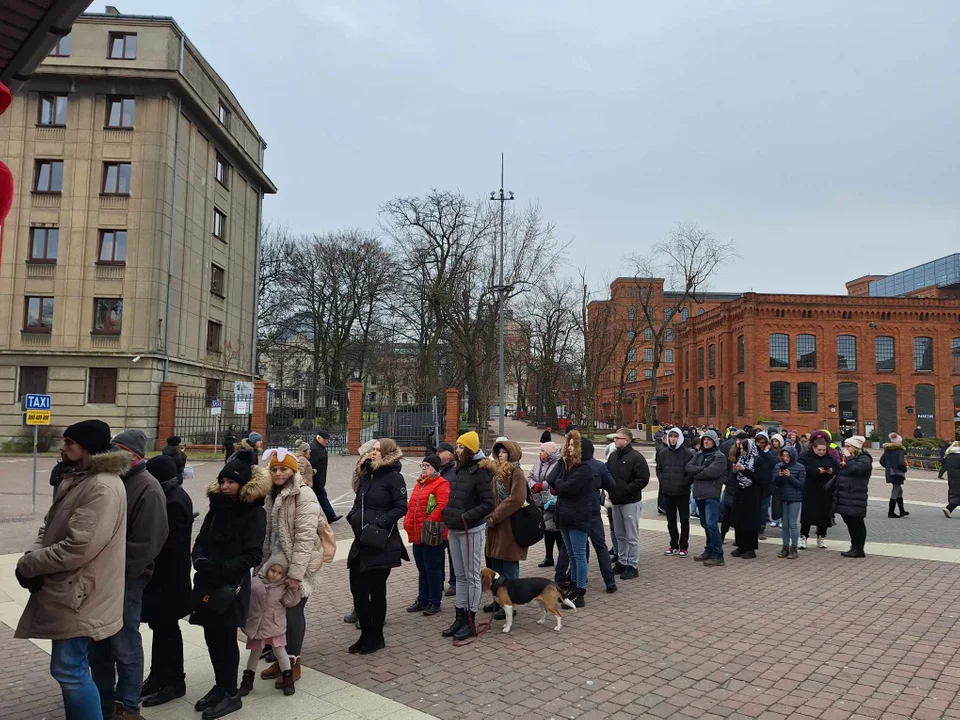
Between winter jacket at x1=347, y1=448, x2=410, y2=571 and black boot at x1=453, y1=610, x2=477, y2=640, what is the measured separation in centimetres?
86

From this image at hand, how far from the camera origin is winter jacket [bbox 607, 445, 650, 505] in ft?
28.3

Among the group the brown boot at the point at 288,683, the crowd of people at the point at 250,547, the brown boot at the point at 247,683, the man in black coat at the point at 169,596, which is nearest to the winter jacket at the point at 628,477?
the crowd of people at the point at 250,547

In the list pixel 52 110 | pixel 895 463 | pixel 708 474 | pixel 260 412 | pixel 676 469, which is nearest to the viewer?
pixel 708 474

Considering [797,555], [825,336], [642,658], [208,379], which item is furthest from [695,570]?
[825,336]

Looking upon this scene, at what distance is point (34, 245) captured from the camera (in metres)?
30.4

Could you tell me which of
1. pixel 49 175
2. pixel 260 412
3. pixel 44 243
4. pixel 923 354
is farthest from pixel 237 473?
pixel 923 354

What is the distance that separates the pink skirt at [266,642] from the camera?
492 centimetres

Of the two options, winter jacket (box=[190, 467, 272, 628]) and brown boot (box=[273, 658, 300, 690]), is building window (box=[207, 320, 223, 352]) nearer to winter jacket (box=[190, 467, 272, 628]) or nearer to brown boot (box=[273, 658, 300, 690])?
brown boot (box=[273, 658, 300, 690])

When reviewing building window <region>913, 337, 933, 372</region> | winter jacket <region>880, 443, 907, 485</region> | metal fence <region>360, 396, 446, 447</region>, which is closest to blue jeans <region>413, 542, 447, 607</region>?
winter jacket <region>880, 443, 907, 485</region>

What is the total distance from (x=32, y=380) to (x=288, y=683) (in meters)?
31.2

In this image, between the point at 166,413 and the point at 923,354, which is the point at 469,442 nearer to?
the point at 166,413

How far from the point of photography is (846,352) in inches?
2169

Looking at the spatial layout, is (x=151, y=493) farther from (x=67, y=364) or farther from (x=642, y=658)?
(x=67, y=364)

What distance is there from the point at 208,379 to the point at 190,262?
6.50 meters
